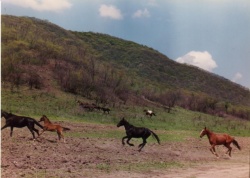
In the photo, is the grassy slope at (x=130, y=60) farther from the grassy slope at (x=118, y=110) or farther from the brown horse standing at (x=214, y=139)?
the brown horse standing at (x=214, y=139)

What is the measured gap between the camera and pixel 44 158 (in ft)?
45.1

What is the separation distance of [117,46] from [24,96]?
230ft

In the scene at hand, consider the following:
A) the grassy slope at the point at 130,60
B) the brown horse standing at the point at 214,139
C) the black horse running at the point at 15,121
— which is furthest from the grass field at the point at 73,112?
the grassy slope at the point at 130,60

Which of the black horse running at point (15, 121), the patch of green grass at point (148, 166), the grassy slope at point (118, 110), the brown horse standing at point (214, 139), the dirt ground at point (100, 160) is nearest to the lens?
the dirt ground at point (100, 160)

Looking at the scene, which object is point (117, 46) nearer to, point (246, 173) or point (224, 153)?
point (224, 153)

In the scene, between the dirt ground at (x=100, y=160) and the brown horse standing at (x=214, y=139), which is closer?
the dirt ground at (x=100, y=160)

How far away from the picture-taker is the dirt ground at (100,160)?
12.6 meters

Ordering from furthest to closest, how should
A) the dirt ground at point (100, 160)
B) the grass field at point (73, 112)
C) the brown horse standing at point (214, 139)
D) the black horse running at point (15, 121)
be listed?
the grass field at point (73, 112), the brown horse standing at point (214, 139), the black horse running at point (15, 121), the dirt ground at point (100, 160)

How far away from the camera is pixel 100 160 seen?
48.6ft

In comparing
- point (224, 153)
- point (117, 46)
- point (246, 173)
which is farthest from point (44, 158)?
point (117, 46)

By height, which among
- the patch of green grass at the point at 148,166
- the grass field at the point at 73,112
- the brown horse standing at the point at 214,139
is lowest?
the patch of green grass at the point at 148,166

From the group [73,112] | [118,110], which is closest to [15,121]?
[73,112]

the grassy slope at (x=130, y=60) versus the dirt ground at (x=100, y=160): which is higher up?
the grassy slope at (x=130, y=60)

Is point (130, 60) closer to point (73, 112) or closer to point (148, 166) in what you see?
point (73, 112)
